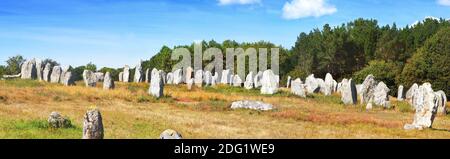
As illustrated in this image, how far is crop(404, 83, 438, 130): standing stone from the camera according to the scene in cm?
2767

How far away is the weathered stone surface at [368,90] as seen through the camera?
46031 mm

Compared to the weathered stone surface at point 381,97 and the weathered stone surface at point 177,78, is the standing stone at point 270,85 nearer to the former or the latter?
the weathered stone surface at point 381,97

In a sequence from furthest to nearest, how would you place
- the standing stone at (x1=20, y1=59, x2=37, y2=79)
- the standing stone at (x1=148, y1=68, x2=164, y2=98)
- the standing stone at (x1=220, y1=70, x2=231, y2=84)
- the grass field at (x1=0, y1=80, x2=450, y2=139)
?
the standing stone at (x1=220, y1=70, x2=231, y2=84) → the standing stone at (x1=20, y1=59, x2=37, y2=79) → the standing stone at (x1=148, y1=68, x2=164, y2=98) → the grass field at (x1=0, y1=80, x2=450, y2=139)

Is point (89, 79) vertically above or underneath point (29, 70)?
underneath

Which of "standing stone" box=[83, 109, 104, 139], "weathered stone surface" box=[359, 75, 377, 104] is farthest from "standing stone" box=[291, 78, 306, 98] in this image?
"standing stone" box=[83, 109, 104, 139]

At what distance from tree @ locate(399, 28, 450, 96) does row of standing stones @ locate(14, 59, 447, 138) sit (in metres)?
4.61

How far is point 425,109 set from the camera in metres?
28.1

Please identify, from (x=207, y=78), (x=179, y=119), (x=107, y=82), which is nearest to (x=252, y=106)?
(x=179, y=119)

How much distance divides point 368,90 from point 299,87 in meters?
8.03

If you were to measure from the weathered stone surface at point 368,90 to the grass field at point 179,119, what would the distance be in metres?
3.46

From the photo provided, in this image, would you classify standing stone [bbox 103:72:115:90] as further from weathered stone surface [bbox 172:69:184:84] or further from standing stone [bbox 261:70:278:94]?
weathered stone surface [bbox 172:69:184:84]

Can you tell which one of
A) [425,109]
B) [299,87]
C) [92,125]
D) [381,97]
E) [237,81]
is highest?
[237,81]

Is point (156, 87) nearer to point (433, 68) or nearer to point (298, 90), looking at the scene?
point (298, 90)
